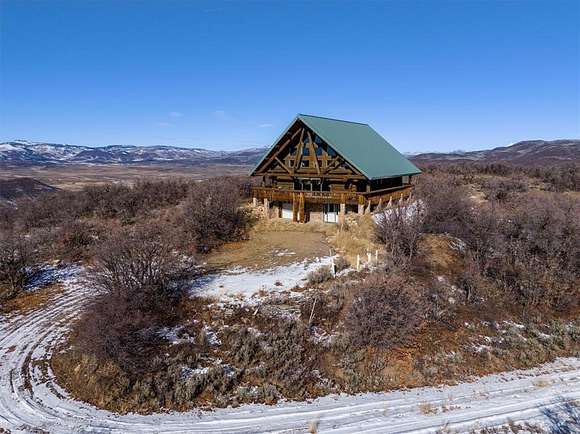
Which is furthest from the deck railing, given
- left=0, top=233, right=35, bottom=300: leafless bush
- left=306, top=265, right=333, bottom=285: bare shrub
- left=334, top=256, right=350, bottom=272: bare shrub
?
left=0, top=233, right=35, bottom=300: leafless bush

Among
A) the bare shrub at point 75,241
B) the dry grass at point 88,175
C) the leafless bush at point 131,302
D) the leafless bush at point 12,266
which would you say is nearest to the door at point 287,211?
the leafless bush at point 131,302

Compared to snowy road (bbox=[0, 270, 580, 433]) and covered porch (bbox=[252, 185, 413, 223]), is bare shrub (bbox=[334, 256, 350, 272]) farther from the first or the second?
snowy road (bbox=[0, 270, 580, 433])

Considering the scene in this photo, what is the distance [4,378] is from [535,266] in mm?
22201

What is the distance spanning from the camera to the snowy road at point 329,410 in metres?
9.43

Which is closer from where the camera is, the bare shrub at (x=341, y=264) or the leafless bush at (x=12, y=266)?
the leafless bush at (x=12, y=266)

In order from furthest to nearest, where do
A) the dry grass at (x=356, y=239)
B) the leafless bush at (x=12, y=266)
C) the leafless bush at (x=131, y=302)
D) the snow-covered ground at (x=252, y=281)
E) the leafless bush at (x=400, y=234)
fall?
the dry grass at (x=356, y=239), the leafless bush at (x=400, y=234), the leafless bush at (x=12, y=266), the snow-covered ground at (x=252, y=281), the leafless bush at (x=131, y=302)

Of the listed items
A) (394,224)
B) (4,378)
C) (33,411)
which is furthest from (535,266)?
(4,378)

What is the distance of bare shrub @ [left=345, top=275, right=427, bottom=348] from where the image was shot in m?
13.1

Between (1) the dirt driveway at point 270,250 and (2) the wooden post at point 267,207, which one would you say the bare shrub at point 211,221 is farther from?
(2) the wooden post at point 267,207

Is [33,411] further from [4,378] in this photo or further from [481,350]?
[481,350]

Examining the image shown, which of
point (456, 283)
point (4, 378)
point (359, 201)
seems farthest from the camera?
point (359, 201)

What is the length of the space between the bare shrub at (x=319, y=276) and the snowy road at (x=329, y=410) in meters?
7.13

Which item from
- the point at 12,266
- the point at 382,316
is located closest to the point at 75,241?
the point at 12,266

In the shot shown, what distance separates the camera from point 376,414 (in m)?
9.99
